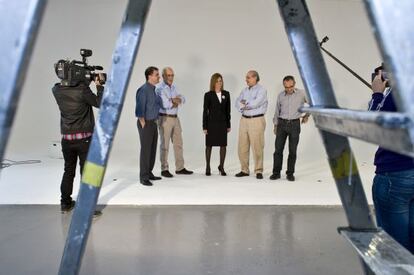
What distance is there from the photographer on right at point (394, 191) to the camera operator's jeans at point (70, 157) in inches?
87.9

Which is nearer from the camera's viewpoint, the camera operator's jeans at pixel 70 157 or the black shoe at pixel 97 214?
the black shoe at pixel 97 214

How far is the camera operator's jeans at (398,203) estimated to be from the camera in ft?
4.94

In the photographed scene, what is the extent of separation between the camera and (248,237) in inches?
101

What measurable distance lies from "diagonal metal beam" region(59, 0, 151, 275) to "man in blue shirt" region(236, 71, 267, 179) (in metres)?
3.61

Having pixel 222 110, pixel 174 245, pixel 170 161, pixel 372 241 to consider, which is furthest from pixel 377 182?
pixel 170 161

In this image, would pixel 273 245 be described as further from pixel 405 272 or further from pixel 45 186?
pixel 45 186

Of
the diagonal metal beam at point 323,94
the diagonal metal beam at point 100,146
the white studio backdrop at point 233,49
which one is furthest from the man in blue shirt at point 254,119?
the diagonal metal beam at point 100,146

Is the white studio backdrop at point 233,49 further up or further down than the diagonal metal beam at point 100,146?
further up

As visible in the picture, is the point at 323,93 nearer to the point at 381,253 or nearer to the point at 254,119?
the point at 381,253

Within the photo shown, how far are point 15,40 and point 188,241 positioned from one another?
2.04 meters

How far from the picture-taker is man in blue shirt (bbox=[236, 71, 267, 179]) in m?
4.49

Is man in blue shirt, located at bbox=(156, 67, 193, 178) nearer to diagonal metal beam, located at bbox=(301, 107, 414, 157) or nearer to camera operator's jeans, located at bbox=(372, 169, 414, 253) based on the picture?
camera operator's jeans, located at bbox=(372, 169, 414, 253)

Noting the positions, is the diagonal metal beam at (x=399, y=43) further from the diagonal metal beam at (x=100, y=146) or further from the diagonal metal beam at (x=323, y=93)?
the diagonal metal beam at (x=100, y=146)

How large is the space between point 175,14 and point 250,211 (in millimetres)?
4187
